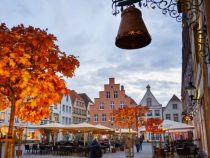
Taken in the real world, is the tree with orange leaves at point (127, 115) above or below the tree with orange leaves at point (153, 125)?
above

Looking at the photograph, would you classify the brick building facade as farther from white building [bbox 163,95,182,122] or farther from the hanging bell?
the hanging bell

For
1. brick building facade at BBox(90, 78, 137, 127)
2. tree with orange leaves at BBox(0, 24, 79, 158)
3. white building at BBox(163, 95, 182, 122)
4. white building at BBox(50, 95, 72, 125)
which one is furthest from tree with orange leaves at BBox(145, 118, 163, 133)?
white building at BBox(163, 95, 182, 122)

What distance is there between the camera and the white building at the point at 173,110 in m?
62.3

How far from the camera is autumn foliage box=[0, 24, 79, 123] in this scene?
6184 millimetres

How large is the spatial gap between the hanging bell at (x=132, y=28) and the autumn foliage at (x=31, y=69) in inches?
109

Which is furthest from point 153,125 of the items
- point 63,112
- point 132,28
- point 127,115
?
point 63,112

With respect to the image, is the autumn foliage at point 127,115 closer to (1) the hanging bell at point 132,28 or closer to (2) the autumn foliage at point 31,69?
(2) the autumn foliage at point 31,69

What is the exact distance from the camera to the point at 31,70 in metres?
6.48

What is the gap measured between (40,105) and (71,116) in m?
62.0

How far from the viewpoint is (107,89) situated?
6047 cm

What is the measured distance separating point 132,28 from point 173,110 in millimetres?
61245

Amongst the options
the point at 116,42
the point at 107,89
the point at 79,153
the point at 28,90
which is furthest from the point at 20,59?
the point at 107,89

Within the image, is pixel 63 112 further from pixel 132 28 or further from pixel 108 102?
pixel 132 28

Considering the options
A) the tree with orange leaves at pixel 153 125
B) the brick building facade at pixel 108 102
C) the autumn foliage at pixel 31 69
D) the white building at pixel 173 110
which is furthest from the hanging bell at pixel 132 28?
the white building at pixel 173 110
